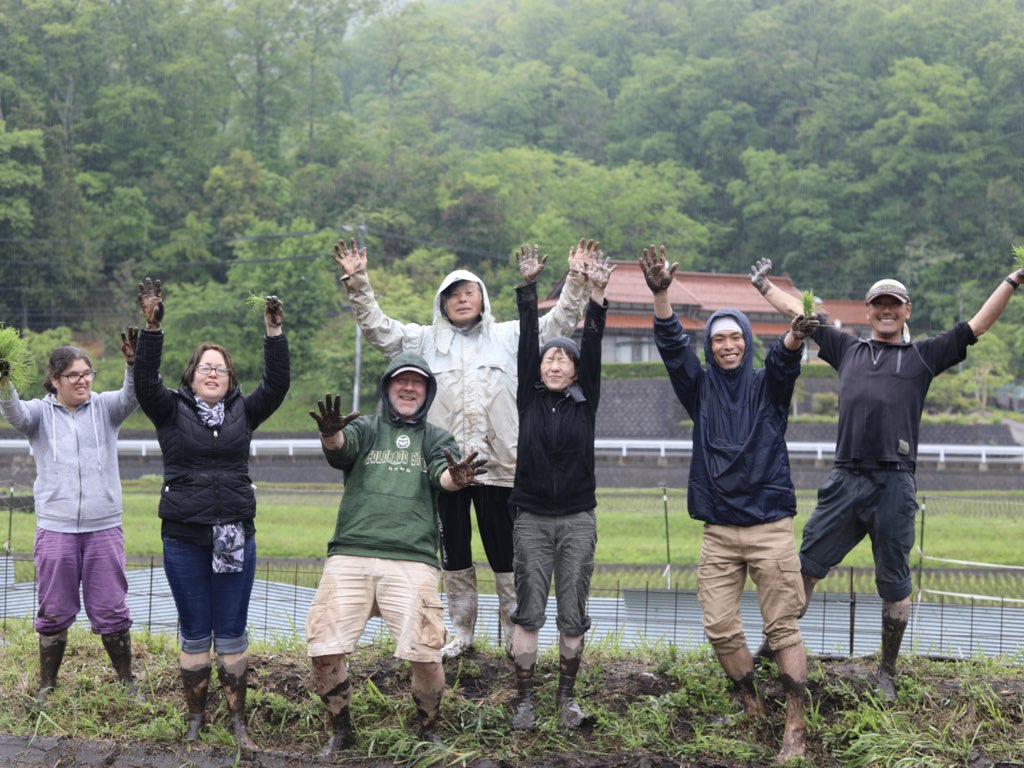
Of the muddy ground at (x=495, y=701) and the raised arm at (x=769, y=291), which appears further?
the raised arm at (x=769, y=291)

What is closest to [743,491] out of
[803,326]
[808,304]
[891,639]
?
[803,326]

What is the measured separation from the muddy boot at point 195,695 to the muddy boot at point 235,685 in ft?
0.29

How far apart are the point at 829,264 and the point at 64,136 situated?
1591 inches

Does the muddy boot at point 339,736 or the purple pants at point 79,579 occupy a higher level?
the purple pants at point 79,579

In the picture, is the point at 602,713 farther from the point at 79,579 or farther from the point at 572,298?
the point at 79,579

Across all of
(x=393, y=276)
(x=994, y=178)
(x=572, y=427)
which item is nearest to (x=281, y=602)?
(x=572, y=427)

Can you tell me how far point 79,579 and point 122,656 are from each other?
1.68 feet

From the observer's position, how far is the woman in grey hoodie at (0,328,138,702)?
572cm

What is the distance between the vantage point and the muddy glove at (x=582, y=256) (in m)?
5.74

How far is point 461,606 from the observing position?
611 centimetres

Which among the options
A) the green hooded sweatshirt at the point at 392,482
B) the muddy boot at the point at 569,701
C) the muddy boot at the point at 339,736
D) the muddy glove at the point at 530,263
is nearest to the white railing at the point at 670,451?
the muddy glove at the point at 530,263

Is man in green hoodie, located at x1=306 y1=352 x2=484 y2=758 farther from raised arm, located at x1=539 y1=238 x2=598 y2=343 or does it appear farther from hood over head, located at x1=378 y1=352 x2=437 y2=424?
raised arm, located at x1=539 y1=238 x2=598 y2=343

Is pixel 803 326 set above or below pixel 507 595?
above

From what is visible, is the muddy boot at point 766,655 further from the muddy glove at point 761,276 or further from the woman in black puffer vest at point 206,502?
the woman in black puffer vest at point 206,502
